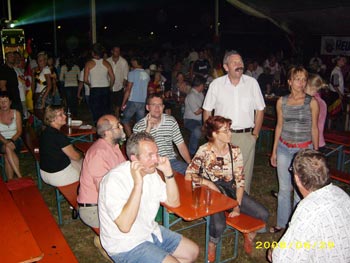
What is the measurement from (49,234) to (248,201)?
190cm

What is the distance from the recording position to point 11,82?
686 cm

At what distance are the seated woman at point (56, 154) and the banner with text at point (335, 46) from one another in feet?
38.0

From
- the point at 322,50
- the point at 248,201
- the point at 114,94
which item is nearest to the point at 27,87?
the point at 114,94

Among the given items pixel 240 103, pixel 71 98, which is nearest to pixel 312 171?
pixel 240 103

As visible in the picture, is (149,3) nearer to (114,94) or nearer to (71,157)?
(114,94)

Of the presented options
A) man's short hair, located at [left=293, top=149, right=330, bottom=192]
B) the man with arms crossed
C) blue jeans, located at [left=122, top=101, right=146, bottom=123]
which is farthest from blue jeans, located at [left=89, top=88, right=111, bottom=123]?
man's short hair, located at [left=293, top=149, right=330, bottom=192]

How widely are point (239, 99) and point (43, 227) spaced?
2.50 m

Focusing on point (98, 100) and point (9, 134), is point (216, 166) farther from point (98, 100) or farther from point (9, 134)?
point (98, 100)

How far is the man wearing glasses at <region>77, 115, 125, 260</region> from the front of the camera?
3389mm

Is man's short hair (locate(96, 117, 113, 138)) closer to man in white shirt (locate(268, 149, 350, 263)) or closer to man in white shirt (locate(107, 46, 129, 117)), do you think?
man in white shirt (locate(268, 149, 350, 263))

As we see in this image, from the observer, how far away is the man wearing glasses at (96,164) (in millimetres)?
3389

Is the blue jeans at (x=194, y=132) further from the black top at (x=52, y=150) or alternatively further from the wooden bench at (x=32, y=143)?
the black top at (x=52, y=150)

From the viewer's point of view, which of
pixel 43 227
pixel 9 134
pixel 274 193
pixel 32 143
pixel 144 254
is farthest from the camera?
pixel 32 143

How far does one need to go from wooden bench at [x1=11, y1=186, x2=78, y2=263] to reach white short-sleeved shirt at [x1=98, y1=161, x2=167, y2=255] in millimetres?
529
